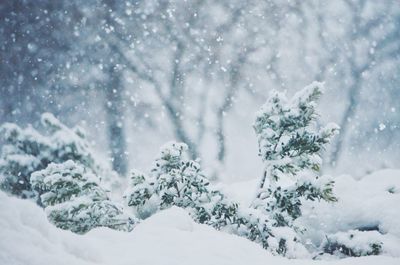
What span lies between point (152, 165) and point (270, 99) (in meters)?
2.44

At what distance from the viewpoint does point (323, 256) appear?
5875mm

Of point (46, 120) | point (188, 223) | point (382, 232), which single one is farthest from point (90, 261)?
point (46, 120)

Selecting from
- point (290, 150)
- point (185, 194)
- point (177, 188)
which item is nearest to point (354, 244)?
point (290, 150)

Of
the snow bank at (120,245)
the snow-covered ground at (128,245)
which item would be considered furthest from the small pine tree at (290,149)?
the snow bank at (120,245)

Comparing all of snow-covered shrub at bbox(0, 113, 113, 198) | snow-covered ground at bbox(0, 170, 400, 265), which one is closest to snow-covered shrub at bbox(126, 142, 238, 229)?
snow-covered ground at bbox(0, 170, 400, 265)

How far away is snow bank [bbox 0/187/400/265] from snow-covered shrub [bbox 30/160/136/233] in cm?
245

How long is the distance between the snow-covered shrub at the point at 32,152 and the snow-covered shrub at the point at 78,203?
4168mm

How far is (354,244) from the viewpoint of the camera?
5.61 meters

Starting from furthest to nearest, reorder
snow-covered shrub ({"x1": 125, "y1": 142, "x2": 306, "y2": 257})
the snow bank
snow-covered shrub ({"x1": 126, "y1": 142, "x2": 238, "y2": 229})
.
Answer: snow-covered shrub ({"x1": 126, "y1": 142, "x2": 238, "y2": 229})
snow-covered shrub ({"x1": 125, "y1": 142, "x2": 306, "y2": 257})
the snow bank

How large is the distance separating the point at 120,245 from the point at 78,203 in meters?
3.36

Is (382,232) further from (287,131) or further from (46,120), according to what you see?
(46,120)

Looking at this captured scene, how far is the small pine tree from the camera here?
6.38 meters

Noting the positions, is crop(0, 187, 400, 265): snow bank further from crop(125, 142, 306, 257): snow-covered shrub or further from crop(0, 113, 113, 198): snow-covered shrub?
crop(0, 113, 113, 198): snow-covered shrub

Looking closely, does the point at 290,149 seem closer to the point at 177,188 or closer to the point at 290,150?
the point at 290,150
